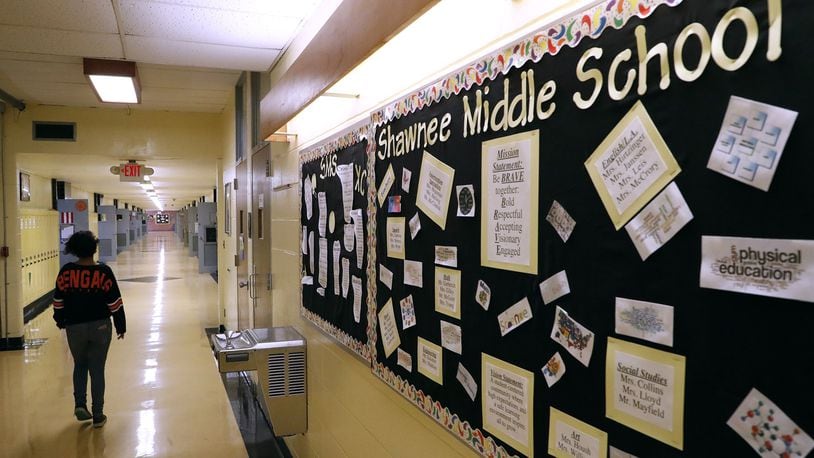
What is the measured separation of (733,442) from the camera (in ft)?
2.66

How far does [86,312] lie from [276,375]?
1.85m

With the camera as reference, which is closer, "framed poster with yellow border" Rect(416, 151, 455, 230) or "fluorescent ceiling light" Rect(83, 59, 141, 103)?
"framed poster with yellow border" Rect(416, 151, 455, 230)

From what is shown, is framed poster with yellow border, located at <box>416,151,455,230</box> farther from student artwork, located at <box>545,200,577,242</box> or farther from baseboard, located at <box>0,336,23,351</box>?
baseboard, located at <box>0,336,23,351</box>

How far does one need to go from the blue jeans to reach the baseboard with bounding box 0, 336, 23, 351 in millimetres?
3223

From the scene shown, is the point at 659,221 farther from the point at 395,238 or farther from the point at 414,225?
the point at 395,238

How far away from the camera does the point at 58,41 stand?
355 cm

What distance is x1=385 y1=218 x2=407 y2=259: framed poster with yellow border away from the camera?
6.19 feet

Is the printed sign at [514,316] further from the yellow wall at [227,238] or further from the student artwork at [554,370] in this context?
the yellow wall at [227,238]

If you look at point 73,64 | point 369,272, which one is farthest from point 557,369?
point 73,64

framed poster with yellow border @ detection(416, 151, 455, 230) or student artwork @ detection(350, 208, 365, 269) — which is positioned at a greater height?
framed poster with yellow border @ detection(416, 151, 455, 230)

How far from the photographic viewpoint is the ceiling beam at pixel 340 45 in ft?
→ 5.13

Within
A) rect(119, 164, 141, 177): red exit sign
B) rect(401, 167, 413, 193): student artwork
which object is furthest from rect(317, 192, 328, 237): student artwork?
rect(119, 164, 141, 177): red exit sign

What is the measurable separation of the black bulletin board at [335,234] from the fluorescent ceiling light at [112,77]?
7.78 feet

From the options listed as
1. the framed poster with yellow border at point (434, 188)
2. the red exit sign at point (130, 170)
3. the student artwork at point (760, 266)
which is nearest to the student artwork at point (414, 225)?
the framed poster with yellow border at point (434, 188)
